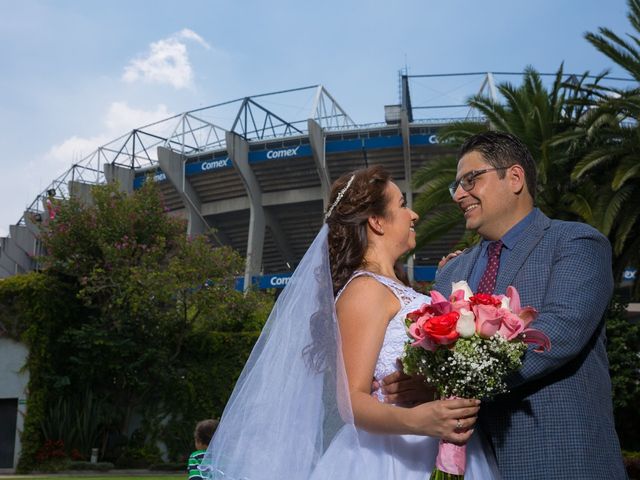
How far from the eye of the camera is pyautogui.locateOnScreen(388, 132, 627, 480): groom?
2908mm

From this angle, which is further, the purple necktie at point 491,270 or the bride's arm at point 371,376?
the purple necktie at point 491,270

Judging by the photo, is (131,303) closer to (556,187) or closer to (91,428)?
(91,428)

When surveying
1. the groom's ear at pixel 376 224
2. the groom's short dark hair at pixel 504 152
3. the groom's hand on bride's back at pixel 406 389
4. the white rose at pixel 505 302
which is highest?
the groom's short dark hair at pixel 504 152

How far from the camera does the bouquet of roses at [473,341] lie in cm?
274

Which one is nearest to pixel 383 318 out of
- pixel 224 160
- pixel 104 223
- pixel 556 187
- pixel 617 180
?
pixel 617 180

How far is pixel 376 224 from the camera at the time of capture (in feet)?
11.9

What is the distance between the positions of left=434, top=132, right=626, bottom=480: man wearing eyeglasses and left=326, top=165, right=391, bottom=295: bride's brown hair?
0.56 meters

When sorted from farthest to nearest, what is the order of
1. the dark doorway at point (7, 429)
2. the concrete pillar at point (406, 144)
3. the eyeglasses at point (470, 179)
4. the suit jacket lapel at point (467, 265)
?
the concrete pillar at point (406, 144) → the dark doorway at point (7, 429) → the suit jacket lapel at point (467, 265) → the eyeglasses at point (470, 179)

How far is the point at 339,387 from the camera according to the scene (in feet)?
10.6

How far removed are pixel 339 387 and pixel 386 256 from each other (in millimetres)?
692

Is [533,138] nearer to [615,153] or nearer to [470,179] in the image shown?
[615,153]

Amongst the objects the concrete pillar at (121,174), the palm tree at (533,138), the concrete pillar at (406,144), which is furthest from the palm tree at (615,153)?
the concrete pillar at (121,174)

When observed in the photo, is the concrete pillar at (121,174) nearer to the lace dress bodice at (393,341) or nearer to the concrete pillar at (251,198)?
the concrete pillar at (251,198)

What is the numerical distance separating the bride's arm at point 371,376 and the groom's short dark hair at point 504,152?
0.79 metres
